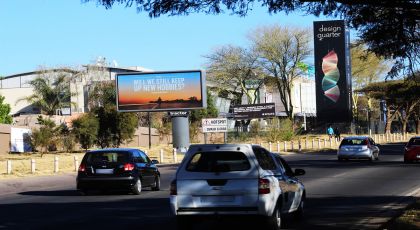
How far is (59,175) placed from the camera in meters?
29.5

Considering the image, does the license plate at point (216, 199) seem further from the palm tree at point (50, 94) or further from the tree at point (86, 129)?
the palm tree at point (50, 94)

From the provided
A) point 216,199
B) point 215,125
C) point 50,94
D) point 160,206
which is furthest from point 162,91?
point 216,199

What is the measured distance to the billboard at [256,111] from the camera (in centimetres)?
6775

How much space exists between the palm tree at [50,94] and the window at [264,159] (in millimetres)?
67278

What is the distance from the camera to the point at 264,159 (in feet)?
34.4

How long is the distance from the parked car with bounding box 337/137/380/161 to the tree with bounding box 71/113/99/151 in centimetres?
2037

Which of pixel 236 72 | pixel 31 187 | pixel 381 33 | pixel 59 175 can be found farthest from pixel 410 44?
pixel 236 72

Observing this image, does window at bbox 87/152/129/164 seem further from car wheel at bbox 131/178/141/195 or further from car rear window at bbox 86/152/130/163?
car wheel at bbox 131/178/141/195

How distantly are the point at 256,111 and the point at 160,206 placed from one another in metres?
53.6

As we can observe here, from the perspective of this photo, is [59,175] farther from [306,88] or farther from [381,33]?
[306,88]

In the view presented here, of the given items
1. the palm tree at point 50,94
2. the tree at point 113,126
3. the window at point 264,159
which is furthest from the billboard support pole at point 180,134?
the window at point 264,159

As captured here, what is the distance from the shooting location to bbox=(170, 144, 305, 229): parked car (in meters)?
9.76

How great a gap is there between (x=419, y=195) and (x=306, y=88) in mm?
103971

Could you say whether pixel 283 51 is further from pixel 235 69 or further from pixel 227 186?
pixel 227 186
